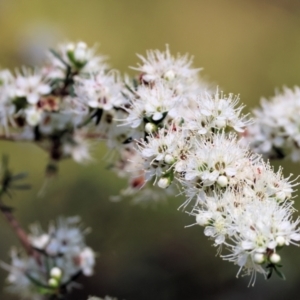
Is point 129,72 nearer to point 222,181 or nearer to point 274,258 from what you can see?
point 222,181

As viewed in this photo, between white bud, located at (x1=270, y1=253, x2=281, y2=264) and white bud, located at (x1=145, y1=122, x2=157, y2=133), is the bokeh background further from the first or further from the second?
white bud, located at (x1=270, y1=253, x2=281, y2=264)

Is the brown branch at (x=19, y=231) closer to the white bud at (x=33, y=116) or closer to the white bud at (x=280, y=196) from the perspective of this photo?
the white bud at (x=33, y=116)

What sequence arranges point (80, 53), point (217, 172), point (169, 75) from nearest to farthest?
point (217, 172) < point (169, 75) < point (80, 53)

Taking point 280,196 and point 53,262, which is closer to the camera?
point 280,196

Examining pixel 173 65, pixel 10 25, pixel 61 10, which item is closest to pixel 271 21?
pixel 61 10

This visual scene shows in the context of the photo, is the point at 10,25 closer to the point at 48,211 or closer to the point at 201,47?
the point at 201,47

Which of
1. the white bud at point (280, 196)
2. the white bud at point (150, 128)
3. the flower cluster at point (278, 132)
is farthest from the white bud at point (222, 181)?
the flower cluster at point (278, 132)

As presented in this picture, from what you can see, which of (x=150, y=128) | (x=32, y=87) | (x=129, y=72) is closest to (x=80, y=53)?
(x=32, y=87)

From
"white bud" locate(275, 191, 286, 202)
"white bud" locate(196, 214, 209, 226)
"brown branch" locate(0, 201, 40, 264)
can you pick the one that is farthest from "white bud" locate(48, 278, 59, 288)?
"white bud" locate(275, 191, 286, 202)
